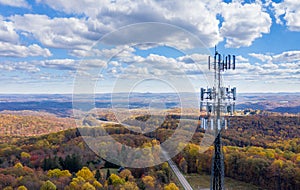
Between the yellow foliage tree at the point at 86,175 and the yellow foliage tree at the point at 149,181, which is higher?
the yellow foliage tree at the point at 86,175

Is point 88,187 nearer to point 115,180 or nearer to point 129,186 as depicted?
point 129,186

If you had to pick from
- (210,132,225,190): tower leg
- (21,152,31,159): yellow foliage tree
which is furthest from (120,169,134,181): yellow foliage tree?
(210,132,225,190): tower leg

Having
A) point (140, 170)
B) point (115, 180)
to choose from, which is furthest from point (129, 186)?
point (140, 170)

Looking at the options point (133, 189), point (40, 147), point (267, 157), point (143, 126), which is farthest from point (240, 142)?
point (40, 147)

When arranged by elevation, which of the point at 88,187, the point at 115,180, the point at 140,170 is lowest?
the point at 140,170

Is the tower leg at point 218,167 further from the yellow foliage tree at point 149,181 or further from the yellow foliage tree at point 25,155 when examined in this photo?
the yellow foliage tree at point 25,155

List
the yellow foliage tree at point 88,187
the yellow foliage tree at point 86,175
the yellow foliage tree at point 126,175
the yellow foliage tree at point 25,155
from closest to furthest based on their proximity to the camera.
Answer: the yellow foliage tree at point 88,187, the yellow foliage tree at point 86,175, the yellow foliage tree at point 126,175, the yellow foliage tree at point 25,155

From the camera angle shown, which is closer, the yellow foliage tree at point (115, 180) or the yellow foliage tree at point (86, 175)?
the yellow foliage tree at point (115, 180)

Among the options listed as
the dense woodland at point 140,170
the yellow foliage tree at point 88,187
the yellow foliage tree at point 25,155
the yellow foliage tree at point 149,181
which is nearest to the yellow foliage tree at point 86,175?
the dense woodland at point 140,170

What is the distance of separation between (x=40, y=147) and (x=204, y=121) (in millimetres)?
45049

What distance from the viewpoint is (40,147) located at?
5078 cm

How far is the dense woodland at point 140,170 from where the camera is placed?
3072 centimetres

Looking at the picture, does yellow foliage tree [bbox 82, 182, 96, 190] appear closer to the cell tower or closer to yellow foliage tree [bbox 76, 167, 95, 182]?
yellow foliage tree [bbox 76, 167, 95, 182]

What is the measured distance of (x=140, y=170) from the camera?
1460 inches
